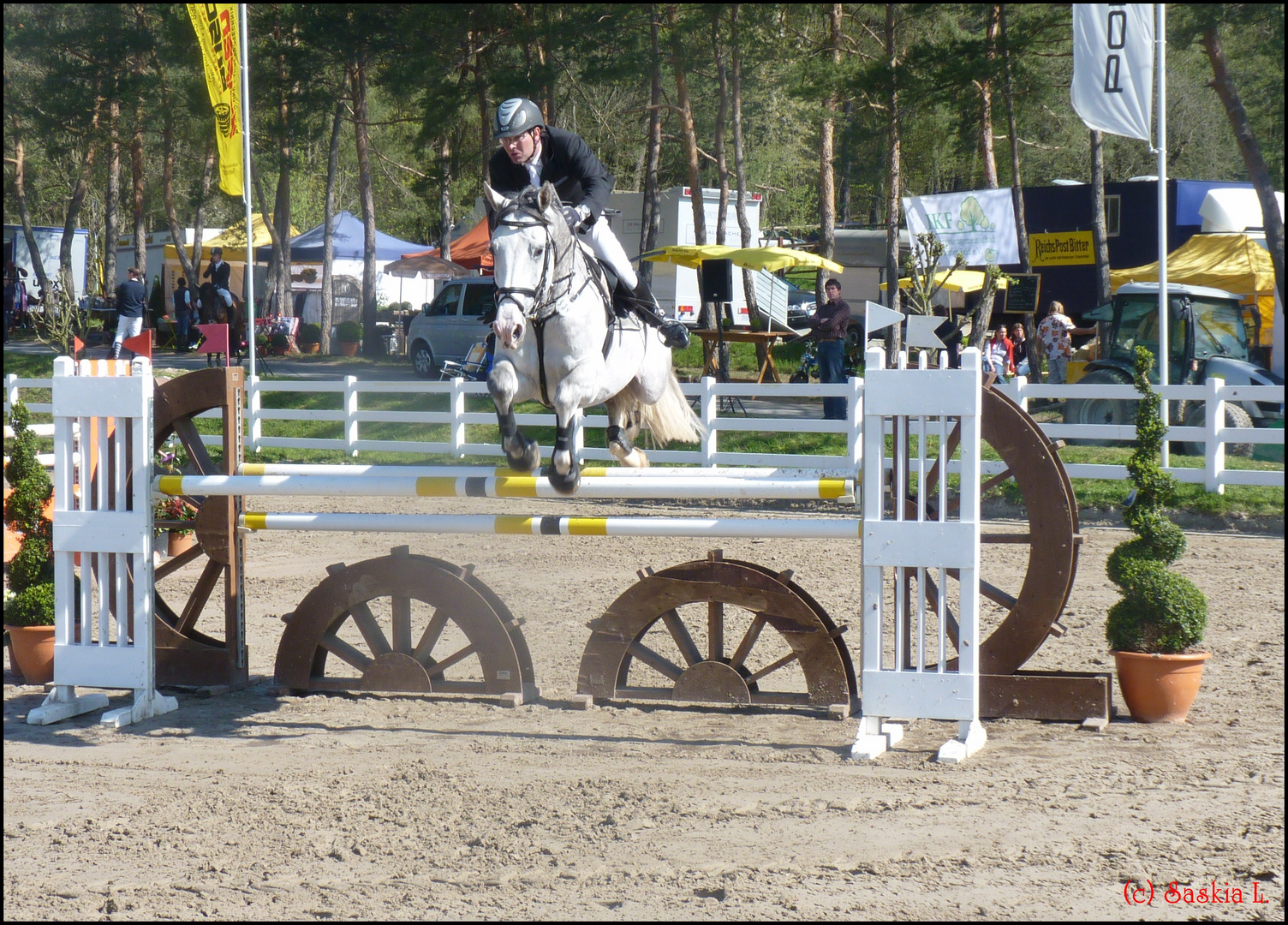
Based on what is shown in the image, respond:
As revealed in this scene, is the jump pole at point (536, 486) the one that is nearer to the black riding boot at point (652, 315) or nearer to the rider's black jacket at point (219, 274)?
the black riding boot at point (652, 315)

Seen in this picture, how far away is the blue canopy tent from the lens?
90.6 feet

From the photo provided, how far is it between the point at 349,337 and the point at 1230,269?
17.4 metres

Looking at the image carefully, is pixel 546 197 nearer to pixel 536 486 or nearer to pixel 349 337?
pixel 536 486

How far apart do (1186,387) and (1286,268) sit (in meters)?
3.08

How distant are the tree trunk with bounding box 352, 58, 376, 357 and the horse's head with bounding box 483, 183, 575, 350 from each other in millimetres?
20531

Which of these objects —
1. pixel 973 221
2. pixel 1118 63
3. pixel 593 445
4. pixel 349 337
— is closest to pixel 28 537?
pixel 593 445

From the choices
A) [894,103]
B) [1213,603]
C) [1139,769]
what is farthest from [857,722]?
[894,103]

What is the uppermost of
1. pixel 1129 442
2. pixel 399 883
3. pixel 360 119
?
pixel 360 119

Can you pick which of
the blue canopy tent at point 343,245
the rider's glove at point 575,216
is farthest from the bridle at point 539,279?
the blue canopy tent at point 343,245

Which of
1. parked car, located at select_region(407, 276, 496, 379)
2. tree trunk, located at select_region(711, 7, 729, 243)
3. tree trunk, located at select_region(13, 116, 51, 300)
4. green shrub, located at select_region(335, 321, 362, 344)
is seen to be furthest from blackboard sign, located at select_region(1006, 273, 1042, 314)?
tree trunk, located at select_region(13, 116, 51, 300)

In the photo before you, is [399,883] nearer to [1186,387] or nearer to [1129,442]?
[1186,387]

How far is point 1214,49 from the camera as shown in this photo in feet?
40.2

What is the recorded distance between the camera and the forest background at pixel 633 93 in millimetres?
A: 16453

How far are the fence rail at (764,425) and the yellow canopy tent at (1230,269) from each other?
5.53 metres
